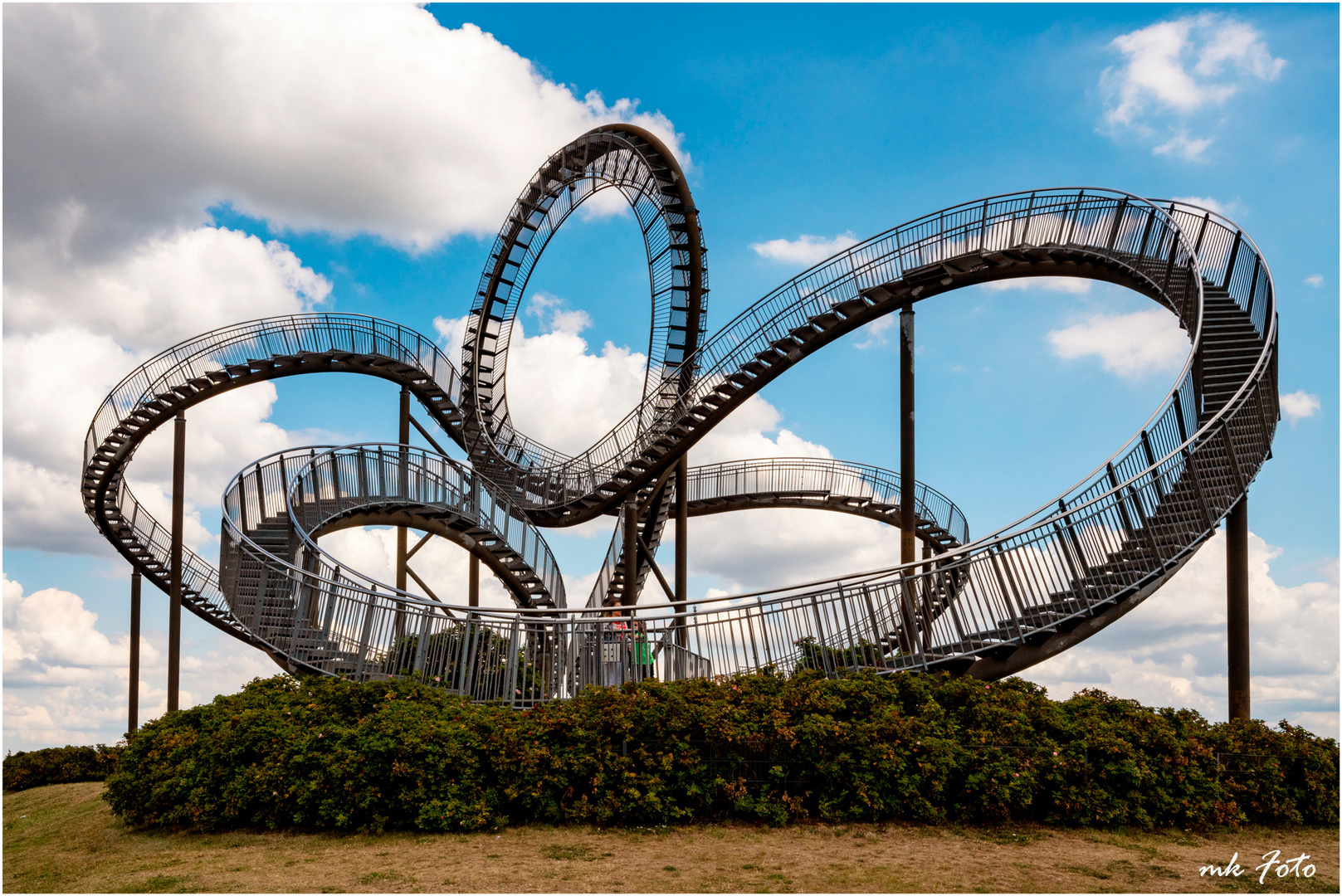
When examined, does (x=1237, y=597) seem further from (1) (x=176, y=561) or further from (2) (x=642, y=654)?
(1) (x=176, y=561)

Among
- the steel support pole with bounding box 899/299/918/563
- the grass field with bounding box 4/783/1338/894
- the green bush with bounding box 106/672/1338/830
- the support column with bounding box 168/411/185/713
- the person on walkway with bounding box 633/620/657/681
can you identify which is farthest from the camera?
the support column with bounding box 168/411/185/713

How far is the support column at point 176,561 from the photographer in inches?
766

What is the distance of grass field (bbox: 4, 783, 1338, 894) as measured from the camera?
7488 millimetres

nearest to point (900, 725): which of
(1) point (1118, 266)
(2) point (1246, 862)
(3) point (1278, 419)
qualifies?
(2) point (1246, 862)

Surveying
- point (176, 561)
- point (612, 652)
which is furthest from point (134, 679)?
point (612, 652)

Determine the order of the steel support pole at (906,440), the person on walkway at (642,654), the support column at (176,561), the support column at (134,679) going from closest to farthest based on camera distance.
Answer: the person on walkway at (642,654), the steel support pole at (906,440), the support column at (176,561), the support column at (134,679)

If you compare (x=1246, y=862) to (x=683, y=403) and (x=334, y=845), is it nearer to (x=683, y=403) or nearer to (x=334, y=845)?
(x=334, y=845)

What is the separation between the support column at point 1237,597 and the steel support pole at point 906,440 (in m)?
4.34

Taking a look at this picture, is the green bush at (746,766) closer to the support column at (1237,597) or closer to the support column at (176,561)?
the support column at (1237,597)

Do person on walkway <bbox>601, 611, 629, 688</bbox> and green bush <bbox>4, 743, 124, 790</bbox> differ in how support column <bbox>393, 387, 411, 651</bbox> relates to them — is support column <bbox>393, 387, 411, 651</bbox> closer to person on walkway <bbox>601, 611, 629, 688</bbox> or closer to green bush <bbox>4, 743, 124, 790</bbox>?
Answer: person on walkway <bbox>601, 611, 629, 688</bbox>

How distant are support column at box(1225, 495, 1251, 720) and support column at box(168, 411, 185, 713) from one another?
18.0m

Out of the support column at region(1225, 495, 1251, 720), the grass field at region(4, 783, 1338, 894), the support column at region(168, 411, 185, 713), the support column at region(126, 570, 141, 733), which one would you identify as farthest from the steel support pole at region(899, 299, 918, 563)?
the support column at region(126, 570, 141, 733)

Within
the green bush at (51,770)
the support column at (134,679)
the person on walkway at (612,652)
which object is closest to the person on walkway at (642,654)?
the person on walkway at (612,652)

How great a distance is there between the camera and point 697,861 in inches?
313
